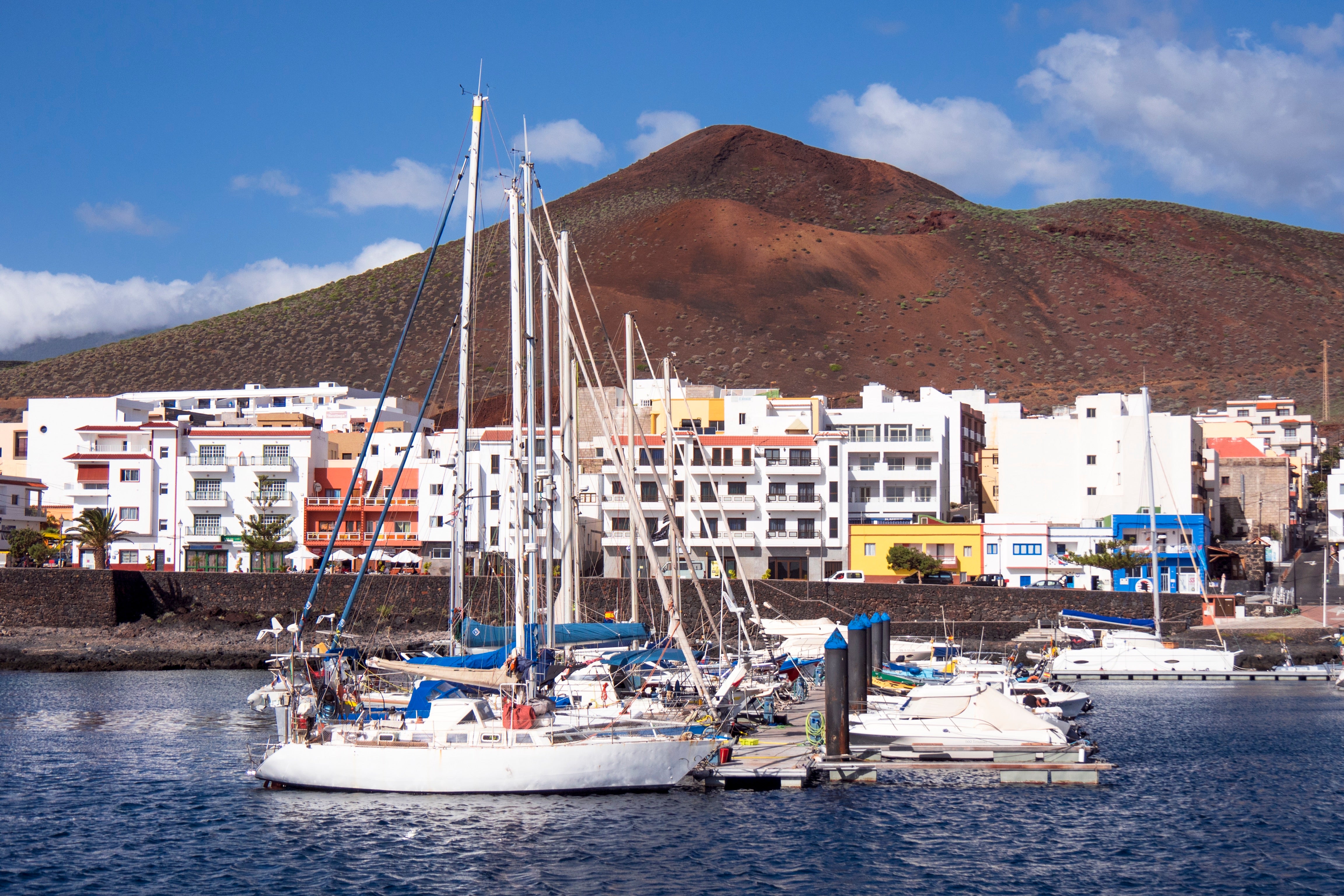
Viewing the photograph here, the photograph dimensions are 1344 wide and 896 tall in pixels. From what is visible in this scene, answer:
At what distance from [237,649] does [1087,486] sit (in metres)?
62.8

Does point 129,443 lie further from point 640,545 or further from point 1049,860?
point 1049,860

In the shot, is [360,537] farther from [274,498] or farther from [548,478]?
[548,478]

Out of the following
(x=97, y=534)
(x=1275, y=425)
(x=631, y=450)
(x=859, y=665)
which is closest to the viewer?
(x=859, y=665)

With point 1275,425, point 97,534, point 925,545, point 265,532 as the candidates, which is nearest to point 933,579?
point 925,545

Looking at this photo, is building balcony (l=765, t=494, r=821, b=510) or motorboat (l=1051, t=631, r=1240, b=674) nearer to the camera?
motorboat (l=1051, t=631, r=1240, b=674)

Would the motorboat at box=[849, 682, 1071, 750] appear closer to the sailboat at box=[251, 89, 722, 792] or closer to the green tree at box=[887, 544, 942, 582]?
the sailboat at box=[251, 89, 722, 792]

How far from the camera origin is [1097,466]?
10631cm

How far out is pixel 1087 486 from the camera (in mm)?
106625

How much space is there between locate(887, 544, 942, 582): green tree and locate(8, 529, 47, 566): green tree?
192 ft

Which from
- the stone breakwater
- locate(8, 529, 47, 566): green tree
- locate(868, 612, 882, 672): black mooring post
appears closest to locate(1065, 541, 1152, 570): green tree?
the stone breakwater

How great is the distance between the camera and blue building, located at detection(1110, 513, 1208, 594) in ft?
305

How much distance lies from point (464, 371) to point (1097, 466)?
72806 mm

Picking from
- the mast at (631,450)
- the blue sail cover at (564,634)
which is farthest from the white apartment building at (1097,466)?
the blue sail cover at (564,634)

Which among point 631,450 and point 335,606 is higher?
point 631,450
